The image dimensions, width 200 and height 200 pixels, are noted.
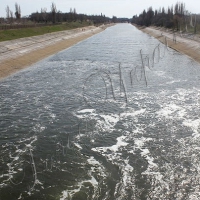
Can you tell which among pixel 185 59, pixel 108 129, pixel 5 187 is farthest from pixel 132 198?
pixel 185 59

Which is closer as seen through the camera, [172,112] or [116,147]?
[116,147]

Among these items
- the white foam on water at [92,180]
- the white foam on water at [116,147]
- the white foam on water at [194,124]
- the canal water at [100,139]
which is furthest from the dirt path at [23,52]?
the white foam on water at [194,124]

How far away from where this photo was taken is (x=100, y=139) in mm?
18203

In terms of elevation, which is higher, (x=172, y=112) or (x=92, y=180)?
(x=172, y=112)

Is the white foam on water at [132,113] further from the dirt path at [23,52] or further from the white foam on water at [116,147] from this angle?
the dirt path at [23,52]

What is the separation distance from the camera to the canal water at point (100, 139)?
43.4ft

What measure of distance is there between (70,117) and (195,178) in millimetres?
11510

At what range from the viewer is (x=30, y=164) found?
15266 mm

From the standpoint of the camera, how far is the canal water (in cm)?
1323

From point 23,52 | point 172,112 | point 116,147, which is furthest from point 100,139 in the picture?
point 23,52

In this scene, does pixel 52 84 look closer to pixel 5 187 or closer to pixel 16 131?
pixel 16 131

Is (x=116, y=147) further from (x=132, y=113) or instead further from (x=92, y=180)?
(x=132, y=113)

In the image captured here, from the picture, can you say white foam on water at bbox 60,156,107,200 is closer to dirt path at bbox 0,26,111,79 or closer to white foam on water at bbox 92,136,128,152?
white foam on water at bbox 92,136,128,152

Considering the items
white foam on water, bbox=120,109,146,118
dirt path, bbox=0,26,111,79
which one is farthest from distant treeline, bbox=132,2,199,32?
white foam on water, bbox=120,109,146,118
